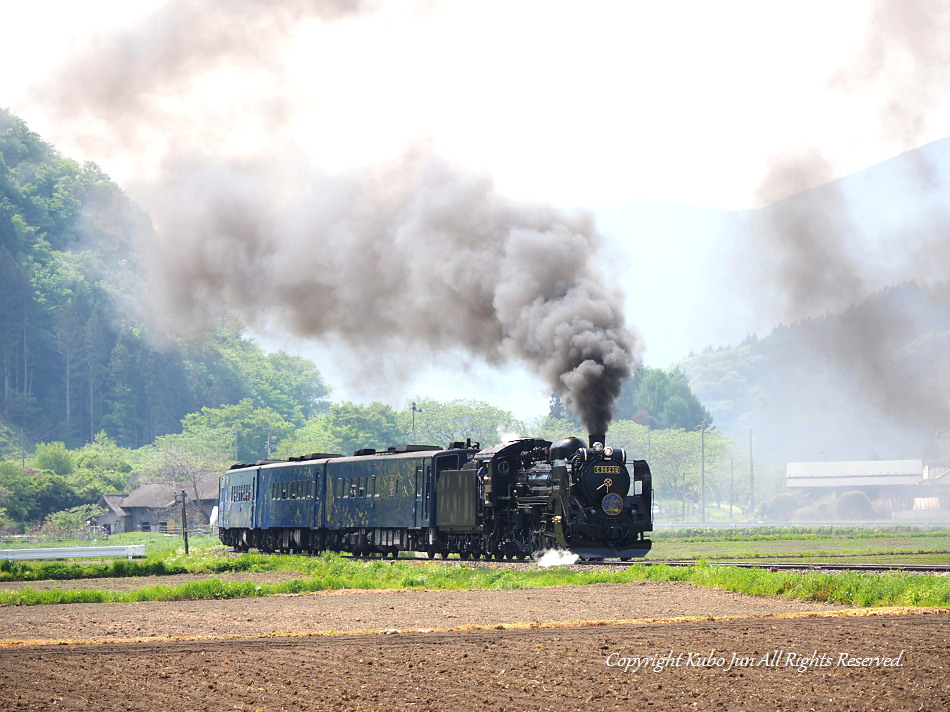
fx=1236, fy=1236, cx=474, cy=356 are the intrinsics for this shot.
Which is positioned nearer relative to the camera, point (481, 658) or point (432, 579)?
point (481, 658)

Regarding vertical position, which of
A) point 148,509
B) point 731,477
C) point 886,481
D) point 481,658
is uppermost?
point 731,477

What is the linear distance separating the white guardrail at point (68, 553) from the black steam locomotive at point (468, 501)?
6.34m

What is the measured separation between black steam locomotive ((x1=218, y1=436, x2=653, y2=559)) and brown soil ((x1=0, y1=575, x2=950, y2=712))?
826 centimetres

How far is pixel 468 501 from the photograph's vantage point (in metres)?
35.4

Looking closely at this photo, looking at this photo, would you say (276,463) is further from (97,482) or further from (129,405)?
(129,405)

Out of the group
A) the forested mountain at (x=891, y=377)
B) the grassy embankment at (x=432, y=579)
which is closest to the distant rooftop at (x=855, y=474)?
the forested mountain at (x=891, y=377)

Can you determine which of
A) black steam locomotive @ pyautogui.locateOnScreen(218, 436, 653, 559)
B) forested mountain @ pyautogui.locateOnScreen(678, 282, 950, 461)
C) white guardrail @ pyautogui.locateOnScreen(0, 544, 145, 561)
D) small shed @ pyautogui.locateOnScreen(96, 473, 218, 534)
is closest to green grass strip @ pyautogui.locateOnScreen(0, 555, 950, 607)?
black steam locomotive @ pyautogui.locateOnScreen(218, 436, 653, 559)

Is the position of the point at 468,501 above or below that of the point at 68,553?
above

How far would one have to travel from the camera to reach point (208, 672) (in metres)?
15.0

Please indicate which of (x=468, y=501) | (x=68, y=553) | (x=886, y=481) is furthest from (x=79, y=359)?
(x=468, y=501)

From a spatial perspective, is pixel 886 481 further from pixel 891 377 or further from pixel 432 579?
pixel 432 579

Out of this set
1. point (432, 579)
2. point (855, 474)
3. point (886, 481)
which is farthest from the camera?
point (855, 474)

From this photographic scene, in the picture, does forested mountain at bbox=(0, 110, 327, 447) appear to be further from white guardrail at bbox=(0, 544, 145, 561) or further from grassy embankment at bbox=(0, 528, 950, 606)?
grassy embankment at bbox=(0, 528, 950, 606)

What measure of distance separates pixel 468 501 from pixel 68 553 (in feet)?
60.5
